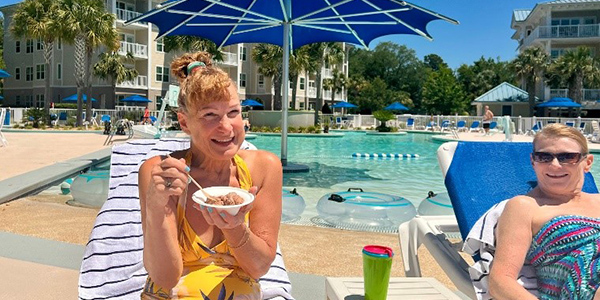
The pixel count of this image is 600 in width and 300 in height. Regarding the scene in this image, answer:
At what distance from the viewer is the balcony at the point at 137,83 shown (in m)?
34.9

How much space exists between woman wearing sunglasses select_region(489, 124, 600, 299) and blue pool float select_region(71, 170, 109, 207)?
205 inches

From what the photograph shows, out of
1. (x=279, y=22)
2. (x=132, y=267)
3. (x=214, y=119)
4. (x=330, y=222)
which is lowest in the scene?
(x=330, y=222)

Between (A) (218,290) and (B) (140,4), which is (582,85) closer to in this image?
(B) (140,4)

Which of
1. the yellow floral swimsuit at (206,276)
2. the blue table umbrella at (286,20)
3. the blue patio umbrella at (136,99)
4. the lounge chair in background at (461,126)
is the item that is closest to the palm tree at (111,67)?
the blue patio umbrella at (136,99)

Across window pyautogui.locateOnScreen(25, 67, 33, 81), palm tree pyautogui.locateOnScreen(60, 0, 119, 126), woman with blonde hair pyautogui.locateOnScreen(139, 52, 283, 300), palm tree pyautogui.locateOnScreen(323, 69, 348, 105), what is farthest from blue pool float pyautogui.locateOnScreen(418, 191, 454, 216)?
palm tree pyautogui.locateOnScreen(323, 69, 348, 105)

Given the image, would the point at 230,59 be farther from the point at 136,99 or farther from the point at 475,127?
the point at 475,127

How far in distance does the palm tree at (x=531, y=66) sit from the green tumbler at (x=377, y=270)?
37.5 m

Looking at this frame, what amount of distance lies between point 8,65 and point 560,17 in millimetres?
44536

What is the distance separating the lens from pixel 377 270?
70.9 inches

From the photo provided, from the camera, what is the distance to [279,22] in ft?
35.5

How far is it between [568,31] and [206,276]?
136ft

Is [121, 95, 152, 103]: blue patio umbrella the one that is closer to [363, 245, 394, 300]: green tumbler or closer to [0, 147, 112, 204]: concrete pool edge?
[0, 147, 112, 204]: concrete pool edge

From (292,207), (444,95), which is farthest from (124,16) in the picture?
(292,207)

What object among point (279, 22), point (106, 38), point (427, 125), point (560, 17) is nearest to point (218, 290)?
point (279, 22)
